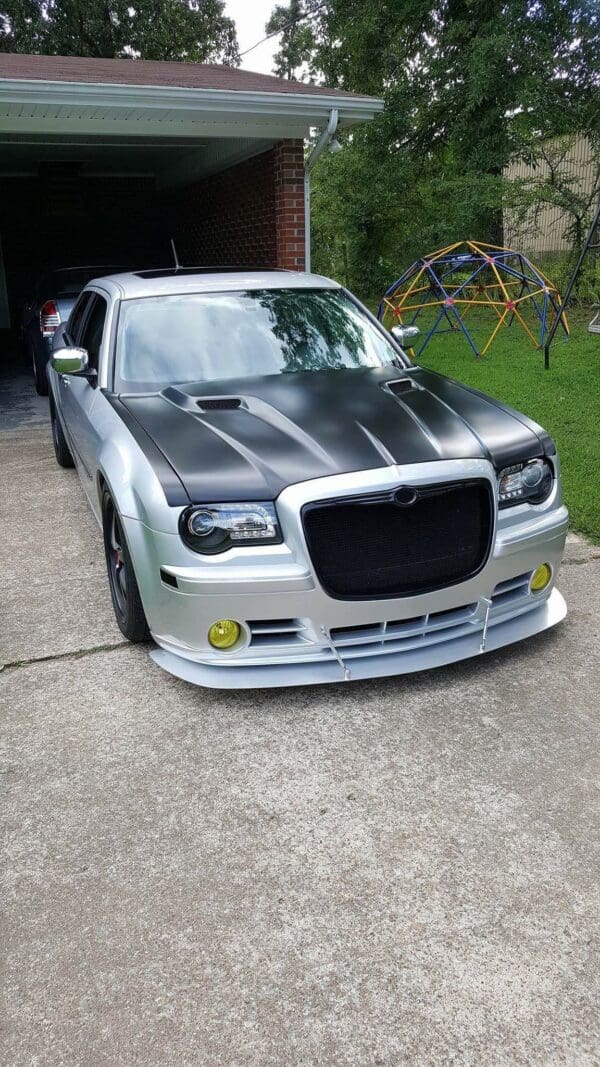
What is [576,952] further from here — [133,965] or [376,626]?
[376,626]

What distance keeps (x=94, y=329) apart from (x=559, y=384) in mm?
5675

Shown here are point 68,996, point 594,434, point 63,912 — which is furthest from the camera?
point 594,434

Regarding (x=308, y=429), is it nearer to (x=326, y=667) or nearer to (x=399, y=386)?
(x=399, y=386)

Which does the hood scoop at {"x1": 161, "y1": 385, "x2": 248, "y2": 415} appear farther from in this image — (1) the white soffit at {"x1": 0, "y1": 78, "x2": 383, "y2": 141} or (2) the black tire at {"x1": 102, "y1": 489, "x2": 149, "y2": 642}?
(1) the white soffit at {"x1": 0, "y1": 78, "x2": 383, "y2": 141}

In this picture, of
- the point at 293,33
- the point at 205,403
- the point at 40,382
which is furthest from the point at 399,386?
the point at 293,33

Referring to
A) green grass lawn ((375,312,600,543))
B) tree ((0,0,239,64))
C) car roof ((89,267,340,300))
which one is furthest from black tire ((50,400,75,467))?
tree ((0,0,239,64))

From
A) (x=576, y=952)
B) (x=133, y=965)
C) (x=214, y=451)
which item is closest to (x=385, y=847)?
(x=576, y=952)

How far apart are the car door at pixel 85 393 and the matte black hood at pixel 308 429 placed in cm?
48

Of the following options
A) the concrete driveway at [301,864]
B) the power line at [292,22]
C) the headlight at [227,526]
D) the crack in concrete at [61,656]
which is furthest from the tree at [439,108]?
the concrete driveway at [301,864]

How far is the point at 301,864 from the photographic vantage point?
8.30ft

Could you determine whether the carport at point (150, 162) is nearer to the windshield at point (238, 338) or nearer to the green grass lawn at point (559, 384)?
the green grass lawn at point (559, 384)

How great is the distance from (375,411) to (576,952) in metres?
2.34

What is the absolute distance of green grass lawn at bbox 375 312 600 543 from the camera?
236 inches

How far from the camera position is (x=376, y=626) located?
3.38 m
